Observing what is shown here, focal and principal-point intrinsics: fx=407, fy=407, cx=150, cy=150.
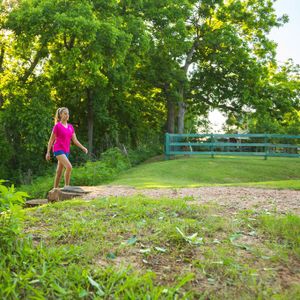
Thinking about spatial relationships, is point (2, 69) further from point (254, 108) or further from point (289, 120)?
point (289, 120)

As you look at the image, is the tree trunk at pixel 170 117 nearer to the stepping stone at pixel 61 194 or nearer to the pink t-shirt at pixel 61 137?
the pink t-shirt at pixel 61 137

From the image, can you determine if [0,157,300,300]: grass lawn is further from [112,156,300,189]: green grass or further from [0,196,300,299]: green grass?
[112,156,300,189]: green grass

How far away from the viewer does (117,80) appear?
21094mm

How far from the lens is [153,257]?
3.83 meters

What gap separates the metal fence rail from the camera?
1981 cm

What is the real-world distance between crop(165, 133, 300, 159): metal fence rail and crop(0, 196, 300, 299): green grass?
1365 centimetres

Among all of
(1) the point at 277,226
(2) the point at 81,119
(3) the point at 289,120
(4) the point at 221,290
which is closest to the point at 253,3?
(3) the point at 289,120

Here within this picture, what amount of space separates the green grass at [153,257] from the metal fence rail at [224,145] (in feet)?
44.8

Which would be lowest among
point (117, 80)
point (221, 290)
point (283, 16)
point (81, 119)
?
point (221, 290)

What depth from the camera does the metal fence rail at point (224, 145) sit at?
65.0 ft

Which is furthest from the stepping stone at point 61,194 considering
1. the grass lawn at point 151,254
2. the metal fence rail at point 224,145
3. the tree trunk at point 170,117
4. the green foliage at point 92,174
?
the tree trunk at point 170,117

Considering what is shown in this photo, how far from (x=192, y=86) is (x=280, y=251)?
21.8 metres

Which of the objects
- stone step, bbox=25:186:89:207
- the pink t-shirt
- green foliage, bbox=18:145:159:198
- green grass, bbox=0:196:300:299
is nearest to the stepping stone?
stone step, bbox=25:186:89:207

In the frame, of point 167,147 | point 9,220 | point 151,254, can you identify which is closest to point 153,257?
point 151,254
